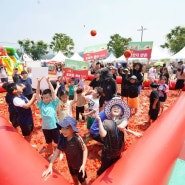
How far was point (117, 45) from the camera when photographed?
2312 inches

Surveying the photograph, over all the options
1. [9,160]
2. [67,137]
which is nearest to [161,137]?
[67,137]

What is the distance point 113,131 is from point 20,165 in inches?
53.5

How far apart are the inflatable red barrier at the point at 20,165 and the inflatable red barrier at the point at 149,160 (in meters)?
0.69

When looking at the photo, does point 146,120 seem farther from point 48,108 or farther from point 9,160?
point 9,160

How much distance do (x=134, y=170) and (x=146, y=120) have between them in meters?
4.73

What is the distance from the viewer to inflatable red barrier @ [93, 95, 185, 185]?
8.46ft

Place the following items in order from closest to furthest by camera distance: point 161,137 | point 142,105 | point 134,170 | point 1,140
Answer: point 134,170 → point 1,140 → point 161,137 → point 142,105

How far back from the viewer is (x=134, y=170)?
271 cm

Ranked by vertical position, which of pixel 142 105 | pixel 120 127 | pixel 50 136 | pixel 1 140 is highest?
pixel 120 127

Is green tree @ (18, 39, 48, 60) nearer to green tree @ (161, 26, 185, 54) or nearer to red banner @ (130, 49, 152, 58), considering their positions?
green tree @ (161, 26, 185, 54)

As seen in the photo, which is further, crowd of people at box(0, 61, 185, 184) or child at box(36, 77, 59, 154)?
child at box(36, 77, 59, 154)

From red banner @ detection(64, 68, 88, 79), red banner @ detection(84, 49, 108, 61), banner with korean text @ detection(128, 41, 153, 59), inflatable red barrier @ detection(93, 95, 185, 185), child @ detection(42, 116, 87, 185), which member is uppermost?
banner with korean text @ detection(128, 41, 153, 59)

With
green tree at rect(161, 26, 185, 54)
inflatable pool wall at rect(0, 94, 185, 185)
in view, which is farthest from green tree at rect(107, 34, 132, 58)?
inflatable pool wall at rect(0, 94, 185, 185)

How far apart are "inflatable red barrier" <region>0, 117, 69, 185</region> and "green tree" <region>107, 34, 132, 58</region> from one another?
2226 inches
